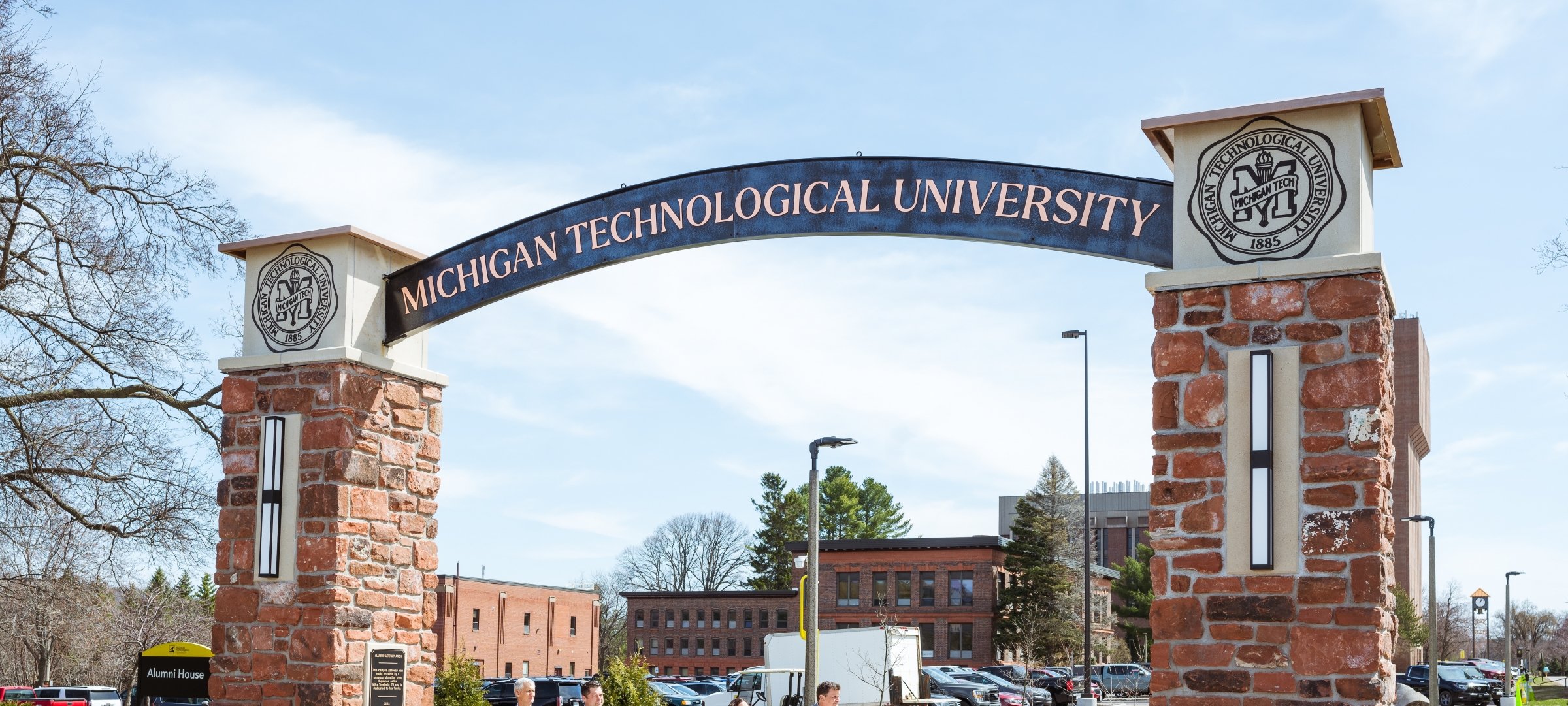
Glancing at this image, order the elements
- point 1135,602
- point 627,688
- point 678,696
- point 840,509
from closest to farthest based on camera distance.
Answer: point 627,688 → point 678,696 → point 1135,602 → point 840,509

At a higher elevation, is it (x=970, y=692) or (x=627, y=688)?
(x=627, y=688)

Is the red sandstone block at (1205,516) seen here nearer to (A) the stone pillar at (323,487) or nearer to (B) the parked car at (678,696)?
(A) the stone pillar at (323,487)

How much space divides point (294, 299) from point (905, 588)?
187 feet

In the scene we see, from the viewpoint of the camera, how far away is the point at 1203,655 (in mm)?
7566

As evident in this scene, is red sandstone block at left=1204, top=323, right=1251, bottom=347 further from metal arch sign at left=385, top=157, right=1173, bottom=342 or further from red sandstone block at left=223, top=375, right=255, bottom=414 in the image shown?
red sandstone block at left=223, top=375, right=255, bottom=414

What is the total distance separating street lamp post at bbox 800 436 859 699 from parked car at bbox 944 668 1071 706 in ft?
65.9

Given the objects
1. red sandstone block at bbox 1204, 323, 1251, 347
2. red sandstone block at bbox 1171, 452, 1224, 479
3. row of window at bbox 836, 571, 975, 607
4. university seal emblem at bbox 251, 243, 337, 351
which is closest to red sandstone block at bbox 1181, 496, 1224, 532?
red sandstone block at bbox 1171, 452, 1224, 479

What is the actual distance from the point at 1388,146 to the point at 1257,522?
7.32 ft

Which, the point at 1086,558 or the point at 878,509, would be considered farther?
the point at 878,509

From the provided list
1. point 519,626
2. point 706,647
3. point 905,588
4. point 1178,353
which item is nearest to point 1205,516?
point 1178,353

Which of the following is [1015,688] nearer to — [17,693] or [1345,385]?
[17,693]

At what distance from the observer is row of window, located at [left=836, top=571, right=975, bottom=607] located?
6512 centimetres

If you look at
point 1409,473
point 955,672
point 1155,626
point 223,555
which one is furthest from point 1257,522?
point 1409,473

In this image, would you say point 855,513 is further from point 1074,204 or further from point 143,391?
point 1074,204
